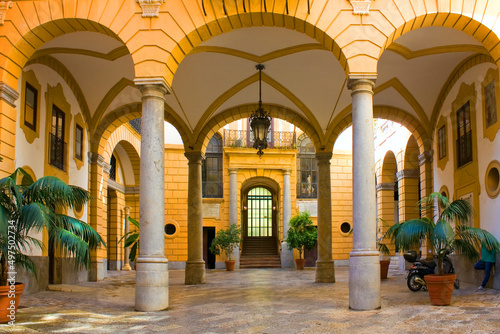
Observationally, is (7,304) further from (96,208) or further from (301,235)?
(301,235)

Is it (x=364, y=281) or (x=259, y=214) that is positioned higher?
(x=259, y=214)

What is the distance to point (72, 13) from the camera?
9.69m

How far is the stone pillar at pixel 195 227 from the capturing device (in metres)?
15.8

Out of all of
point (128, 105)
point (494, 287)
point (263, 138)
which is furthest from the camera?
point (128, 105)

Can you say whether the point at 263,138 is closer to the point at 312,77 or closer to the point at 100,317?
the point at 312,77

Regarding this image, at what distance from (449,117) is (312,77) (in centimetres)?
401

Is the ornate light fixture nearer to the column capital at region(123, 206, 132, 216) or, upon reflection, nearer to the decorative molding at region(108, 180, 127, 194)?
the decorative molding at region(108, 180, 127, 194)

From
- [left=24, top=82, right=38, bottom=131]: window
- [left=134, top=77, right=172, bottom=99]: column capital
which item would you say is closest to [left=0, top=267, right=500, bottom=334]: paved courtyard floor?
[left=134, top=77, right=172, bottom=99]: column capital

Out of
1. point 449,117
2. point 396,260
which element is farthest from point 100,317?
point 396,260

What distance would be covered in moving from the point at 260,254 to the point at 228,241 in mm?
4603

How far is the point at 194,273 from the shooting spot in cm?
1580

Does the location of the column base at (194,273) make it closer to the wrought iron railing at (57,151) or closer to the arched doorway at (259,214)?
the wrought iron railing at (57,151)

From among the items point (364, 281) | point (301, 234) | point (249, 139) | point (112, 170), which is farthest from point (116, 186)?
point (364, 281)

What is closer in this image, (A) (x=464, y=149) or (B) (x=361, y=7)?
(B) (x=361, y=7)
